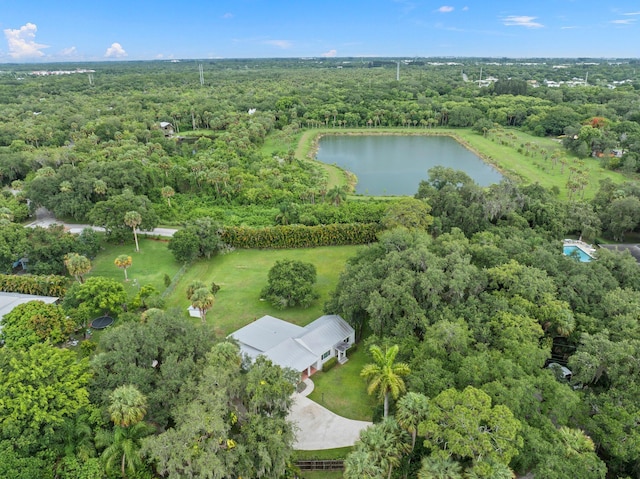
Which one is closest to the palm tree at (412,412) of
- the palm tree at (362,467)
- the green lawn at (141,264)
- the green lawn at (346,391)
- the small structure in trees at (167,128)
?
the palm tree at (362,467)

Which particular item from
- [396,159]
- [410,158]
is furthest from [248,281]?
[410,158]

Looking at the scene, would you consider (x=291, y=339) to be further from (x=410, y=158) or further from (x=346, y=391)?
(x=410, y=158)

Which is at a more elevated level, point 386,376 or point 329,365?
point 386,376

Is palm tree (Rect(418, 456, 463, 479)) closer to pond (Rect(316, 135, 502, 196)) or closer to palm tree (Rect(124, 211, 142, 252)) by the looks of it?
palm tree (Rect(124, 211, 142, 252))

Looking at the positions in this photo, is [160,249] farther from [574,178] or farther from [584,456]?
[574,178]

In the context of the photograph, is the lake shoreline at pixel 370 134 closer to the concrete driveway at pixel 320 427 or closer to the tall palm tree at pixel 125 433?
the concrete driveway at pixel 320 427
